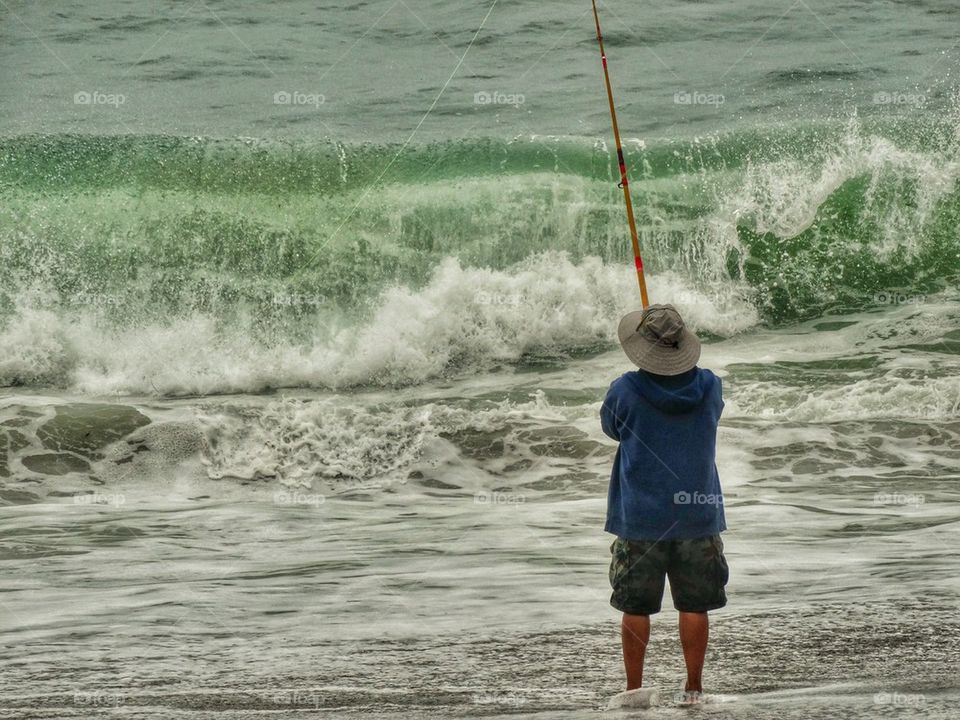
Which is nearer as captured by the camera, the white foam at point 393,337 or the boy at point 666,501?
the boy at point 666,501

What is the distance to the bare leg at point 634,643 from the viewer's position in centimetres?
412

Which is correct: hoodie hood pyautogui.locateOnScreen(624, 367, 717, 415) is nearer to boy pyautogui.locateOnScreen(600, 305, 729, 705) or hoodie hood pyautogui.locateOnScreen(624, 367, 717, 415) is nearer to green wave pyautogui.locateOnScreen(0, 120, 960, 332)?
boy pyautogui.locateOnScreen(600, 305, 729, 705)

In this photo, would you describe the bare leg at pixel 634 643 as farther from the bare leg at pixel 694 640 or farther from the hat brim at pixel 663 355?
the hat brim at pixel 663 355

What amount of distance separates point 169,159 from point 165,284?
240 cm

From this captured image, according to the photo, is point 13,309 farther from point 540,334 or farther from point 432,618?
point 432,618

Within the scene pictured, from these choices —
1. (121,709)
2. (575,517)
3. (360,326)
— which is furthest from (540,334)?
(121,709)

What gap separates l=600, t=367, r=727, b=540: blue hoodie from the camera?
13.3 feet

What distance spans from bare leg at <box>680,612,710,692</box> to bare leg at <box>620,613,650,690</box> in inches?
4.5

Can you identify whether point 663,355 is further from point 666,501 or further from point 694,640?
point 694,640

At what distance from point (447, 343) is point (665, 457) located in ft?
28.2

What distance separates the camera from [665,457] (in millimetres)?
4090

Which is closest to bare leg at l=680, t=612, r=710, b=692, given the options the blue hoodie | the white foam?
the blue hoodie

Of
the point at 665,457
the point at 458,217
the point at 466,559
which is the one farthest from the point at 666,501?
the point at 458,217

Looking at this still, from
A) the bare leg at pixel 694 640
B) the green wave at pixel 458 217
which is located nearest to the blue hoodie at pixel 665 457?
the bare leg at pixel 694 640
